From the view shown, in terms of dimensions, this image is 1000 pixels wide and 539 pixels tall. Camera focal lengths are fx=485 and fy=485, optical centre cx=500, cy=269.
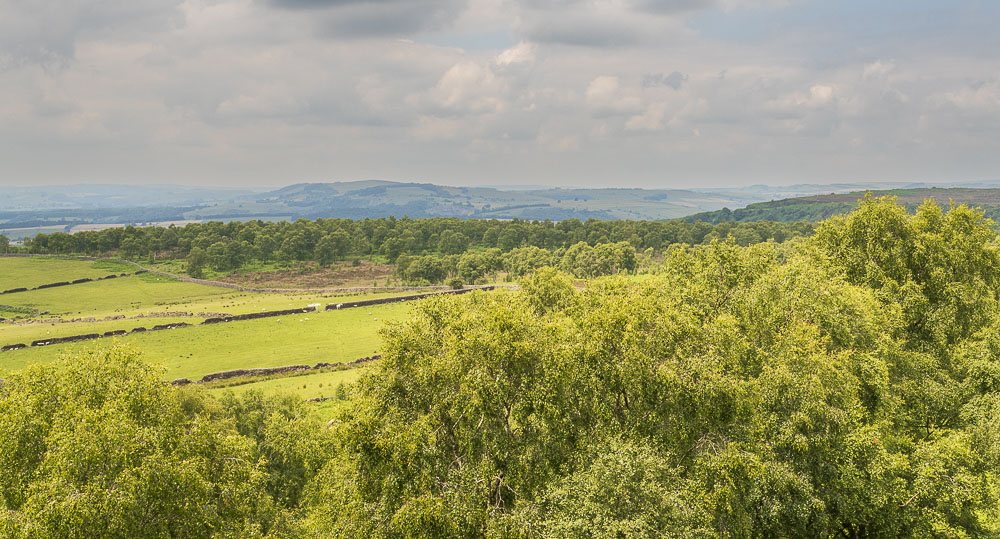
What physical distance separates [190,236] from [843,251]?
185952 millimetres

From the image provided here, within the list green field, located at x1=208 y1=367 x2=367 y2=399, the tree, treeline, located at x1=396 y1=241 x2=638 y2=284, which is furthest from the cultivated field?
the tree

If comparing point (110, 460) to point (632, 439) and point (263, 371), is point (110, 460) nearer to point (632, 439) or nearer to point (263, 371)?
point (632, 439)

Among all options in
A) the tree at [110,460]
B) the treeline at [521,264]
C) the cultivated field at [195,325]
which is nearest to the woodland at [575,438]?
the tree at [110,460]

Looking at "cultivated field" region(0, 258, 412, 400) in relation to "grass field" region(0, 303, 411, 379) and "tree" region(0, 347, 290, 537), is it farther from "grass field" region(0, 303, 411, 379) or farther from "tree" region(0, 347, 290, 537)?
"tree" region(0, 347, 290, 537)

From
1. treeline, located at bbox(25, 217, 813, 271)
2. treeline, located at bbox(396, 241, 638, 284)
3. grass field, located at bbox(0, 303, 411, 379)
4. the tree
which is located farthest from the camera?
treeline, located at bbox(25, 217, 813, 271)

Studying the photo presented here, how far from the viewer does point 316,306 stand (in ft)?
325

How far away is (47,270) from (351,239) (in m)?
82.9

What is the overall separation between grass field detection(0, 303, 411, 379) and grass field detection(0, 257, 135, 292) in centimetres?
7310

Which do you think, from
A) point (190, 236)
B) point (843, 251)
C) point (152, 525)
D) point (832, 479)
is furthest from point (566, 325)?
point (190, 236)

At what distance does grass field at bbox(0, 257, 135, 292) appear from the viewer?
403 ft

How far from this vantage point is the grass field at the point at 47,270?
123 metres

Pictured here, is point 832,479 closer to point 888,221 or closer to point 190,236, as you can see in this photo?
point 888,221

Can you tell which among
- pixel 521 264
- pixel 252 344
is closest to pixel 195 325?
pixel 252 344

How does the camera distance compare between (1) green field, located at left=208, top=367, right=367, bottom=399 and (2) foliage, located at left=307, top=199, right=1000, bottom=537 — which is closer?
(2) foliage, located at left=307, top=199, right=1000, bottom=537
